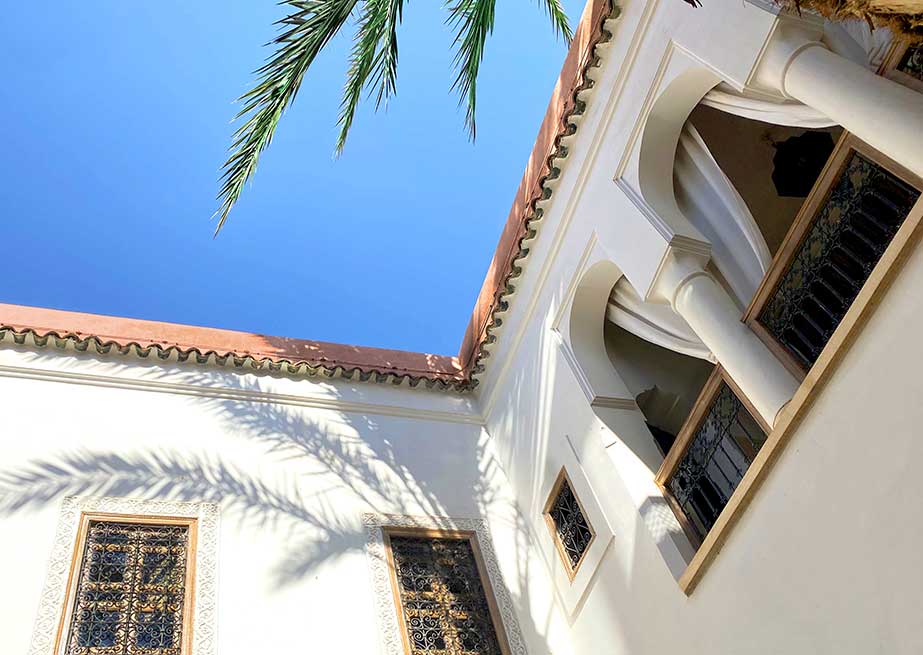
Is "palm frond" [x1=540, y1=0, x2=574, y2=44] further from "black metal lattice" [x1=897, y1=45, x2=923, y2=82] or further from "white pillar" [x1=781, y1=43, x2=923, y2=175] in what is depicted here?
"black metal lattice" [x1=897, y1=45, x2=923, y2=82]

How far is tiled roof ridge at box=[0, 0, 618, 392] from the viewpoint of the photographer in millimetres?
6180

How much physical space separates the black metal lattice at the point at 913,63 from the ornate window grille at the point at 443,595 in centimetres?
399

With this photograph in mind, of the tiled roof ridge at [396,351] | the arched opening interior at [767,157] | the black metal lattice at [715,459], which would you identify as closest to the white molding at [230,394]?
the tiled roof ridge at [396,351]

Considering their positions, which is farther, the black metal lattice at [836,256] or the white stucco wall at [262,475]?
the white stucco wall at [262,475]

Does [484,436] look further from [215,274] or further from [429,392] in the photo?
[215,274]

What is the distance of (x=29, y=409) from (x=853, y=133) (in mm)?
5281

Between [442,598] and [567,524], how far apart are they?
3.22ft

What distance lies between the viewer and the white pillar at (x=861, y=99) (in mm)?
3529

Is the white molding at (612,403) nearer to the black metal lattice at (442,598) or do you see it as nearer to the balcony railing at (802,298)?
the balcony railing at (802,298)

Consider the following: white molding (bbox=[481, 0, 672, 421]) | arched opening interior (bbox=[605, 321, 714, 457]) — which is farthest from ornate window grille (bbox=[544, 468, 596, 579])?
white molding (bbox=[481, 0, 672, 421])

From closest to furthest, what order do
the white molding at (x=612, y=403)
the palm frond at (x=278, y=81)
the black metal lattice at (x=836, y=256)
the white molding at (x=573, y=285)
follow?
the black metal lattice at (x=836, y=256) → the palm frond at (x=278, y=81) → the white molding at (x=612, y=403) → the white molding at (x=573, y=285)

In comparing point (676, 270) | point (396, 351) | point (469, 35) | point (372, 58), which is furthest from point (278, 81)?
point (396, 351)

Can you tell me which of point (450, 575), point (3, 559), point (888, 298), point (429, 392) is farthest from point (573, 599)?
point (3, 559)

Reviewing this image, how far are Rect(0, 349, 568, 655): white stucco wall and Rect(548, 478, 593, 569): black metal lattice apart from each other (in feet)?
1.23
